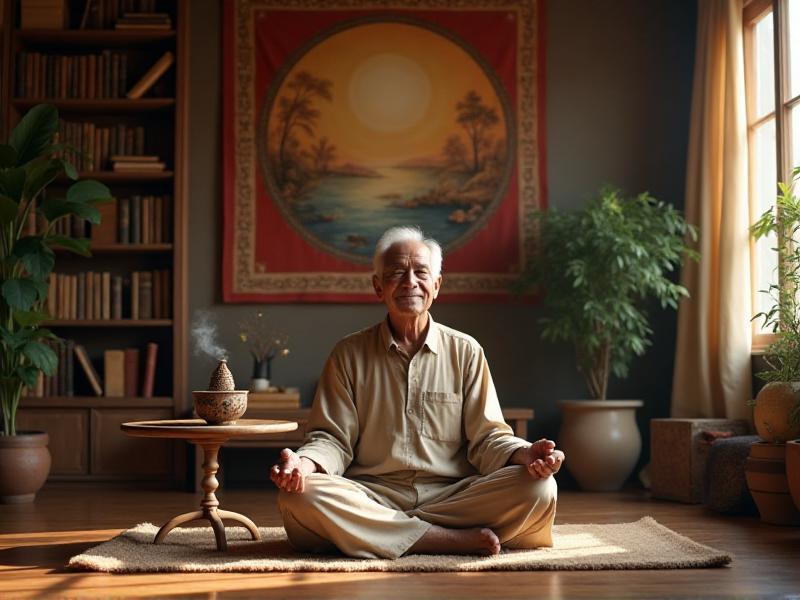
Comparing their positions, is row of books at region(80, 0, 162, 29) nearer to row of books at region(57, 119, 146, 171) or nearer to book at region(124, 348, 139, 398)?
row of books at region(57, 119, 146, 171)

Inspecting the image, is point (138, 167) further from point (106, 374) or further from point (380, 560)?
point (380, 560)

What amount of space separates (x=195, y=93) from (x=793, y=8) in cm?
331

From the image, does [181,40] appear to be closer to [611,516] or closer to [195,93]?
[195,93]

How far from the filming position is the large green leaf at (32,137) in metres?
5.06

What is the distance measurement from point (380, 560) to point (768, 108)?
3.35 m

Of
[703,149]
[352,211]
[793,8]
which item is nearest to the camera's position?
[793,8]

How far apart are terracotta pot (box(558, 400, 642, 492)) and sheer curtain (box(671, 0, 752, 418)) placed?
0.31 m

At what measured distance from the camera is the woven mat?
3.01m

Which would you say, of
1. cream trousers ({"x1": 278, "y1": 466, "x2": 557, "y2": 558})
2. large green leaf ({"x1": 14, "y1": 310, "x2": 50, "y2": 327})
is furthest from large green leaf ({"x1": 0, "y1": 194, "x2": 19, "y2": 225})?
cream trousers ({"x1": 278, "y1": 466, "x2": 557, "y2": 558})

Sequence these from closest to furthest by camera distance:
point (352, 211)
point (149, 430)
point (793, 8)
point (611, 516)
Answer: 1. point (149, 430)
2. point (611, 516)
3. point (793, 8)
4. point (352, 211)

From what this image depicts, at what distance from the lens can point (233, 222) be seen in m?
5.86

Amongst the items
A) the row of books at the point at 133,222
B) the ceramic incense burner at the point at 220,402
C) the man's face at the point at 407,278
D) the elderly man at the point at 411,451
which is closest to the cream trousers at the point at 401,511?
the elderly man at the point at 411,451

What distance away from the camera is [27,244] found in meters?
4.99

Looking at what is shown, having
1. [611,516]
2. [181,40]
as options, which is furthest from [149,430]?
[181,40]
